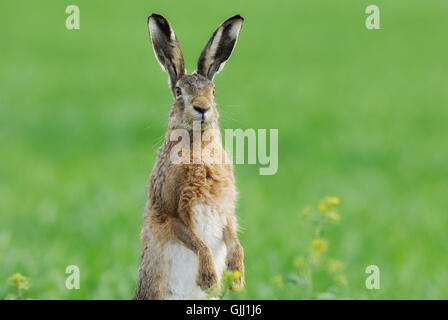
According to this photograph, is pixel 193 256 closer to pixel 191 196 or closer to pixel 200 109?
pixel 191 196

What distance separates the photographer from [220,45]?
4027 millimetres

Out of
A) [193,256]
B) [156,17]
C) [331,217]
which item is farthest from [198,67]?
[331,217]

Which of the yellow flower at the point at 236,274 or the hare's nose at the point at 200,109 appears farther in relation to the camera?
the hare's nose at the point at 200,109

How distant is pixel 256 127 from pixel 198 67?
34.5 feet

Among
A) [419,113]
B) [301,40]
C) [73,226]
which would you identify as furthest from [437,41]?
[73,226]

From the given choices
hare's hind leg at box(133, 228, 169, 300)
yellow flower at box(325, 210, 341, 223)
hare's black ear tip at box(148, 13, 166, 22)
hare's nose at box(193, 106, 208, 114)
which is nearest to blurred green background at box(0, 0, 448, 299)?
hare's nose at box(193, 106, 208, 114)

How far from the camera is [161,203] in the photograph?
4.20 m

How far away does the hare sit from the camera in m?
4.00

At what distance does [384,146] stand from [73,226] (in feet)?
22.6

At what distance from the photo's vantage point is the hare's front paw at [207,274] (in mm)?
3992

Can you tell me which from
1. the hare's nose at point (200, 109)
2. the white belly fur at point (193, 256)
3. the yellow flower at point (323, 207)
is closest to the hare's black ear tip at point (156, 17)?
the hare's nose at point (200, 109)

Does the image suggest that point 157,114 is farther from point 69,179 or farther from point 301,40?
point 301,40

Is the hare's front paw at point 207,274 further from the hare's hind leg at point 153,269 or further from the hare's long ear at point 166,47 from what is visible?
the hare's long ear at point 166,47

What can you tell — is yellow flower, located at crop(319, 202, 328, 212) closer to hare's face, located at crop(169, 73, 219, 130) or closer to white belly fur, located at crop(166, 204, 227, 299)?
white belly fur, located at crop(166, 204, 227, 299)
